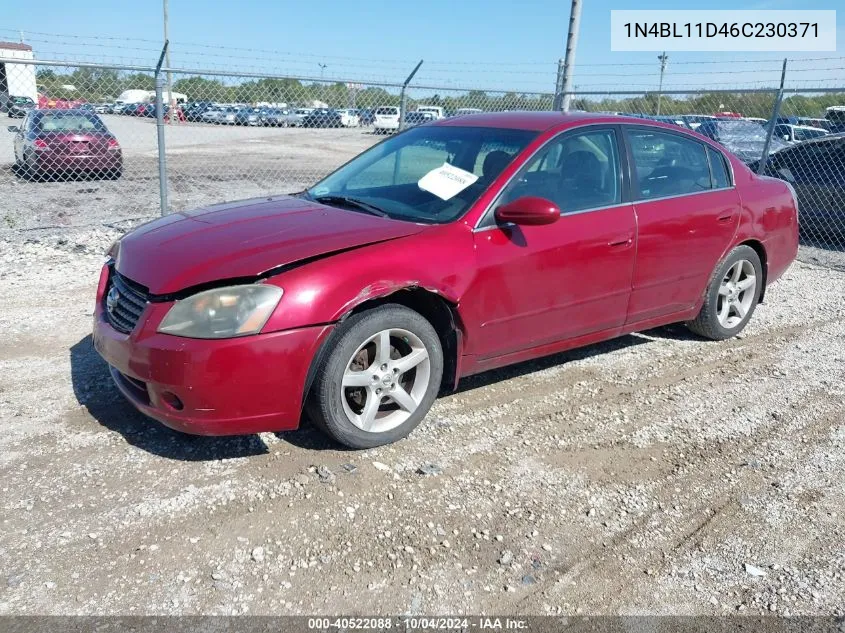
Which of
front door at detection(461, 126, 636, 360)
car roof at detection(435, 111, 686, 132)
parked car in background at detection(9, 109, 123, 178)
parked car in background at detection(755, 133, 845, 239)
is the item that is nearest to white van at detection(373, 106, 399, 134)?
parked car in background at detection(9, 109, 123, 178)

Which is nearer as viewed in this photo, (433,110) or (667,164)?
(667,164)

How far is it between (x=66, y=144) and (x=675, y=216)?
34.2 ft

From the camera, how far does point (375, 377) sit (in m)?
3.57

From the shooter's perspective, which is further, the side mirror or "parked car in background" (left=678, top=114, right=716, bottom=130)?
"parked car in background" (left=678, top=114, right=716, bottom=130)

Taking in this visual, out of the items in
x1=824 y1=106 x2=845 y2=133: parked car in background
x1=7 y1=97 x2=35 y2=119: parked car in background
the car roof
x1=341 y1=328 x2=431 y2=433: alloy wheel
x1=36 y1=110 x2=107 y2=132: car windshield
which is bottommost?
x1=341 y1=328 x2=431 y2=433: alloy wheel

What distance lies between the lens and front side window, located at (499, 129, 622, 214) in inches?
163

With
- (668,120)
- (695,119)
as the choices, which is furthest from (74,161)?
(695,119)

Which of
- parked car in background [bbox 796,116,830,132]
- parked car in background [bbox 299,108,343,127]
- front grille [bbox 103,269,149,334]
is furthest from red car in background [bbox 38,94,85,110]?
parked car in background [bbox 796,116,830,132]

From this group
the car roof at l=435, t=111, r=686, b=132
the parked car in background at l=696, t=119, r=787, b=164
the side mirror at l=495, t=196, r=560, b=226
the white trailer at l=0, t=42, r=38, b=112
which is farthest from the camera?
the parked car in background at l=696, t=119, r=787, b=164

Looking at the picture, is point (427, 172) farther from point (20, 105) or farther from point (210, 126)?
point (210, 126)

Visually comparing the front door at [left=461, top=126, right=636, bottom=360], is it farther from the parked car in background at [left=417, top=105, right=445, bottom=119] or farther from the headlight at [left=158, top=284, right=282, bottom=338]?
the parked car in background at [left=417, top=105, right=445, bottom=119]

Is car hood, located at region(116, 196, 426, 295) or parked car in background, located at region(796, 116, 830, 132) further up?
parked car in background, located at region(796, 116, 830, 132)

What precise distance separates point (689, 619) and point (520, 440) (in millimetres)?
1409

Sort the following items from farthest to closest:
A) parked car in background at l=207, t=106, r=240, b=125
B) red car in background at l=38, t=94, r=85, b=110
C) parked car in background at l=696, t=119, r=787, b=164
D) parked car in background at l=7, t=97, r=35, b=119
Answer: parked car in background at l=696, t=119, r=787, b=164
parked car in background at l=207, t=106, r=240, b=125
parked car in background at l=7, t=97, r=35, b=119
red car in background at l=38, t=94, r=85, b=110
